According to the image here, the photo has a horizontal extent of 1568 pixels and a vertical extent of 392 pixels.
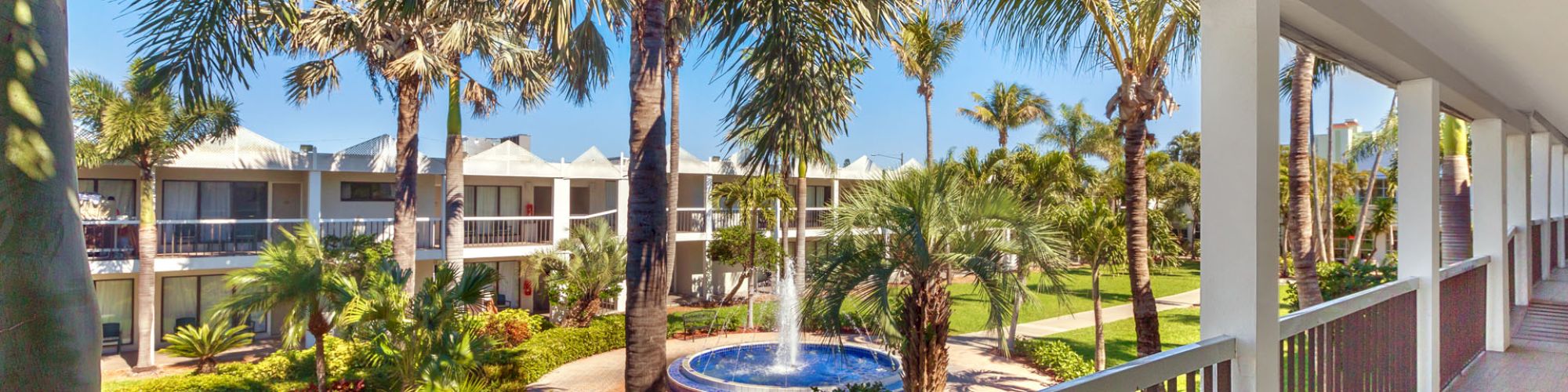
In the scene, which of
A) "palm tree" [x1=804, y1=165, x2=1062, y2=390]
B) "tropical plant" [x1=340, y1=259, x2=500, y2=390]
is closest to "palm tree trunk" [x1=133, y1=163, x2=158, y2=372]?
"tropical plant" [x1=340, y1=259, x2=500, y2=390]

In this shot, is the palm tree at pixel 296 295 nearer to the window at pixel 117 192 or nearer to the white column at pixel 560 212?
the window at pixel 117 192

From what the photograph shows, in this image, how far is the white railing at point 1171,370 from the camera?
1.66m

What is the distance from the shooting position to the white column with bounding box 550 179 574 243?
1711cm

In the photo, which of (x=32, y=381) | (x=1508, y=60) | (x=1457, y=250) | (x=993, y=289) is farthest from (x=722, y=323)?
(x=32, y=381)

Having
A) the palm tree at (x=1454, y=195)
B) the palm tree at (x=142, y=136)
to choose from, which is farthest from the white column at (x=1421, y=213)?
the palm tree at (x=142, y=136)

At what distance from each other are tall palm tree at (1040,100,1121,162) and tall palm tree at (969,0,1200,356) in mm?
28054

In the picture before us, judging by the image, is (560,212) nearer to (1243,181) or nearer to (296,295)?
(296,295)

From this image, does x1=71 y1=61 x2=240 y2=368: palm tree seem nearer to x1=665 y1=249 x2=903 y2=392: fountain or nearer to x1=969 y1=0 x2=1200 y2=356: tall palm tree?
x1=665 y1=249 x2=903 y2=392: fountain

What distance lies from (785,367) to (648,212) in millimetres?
7145

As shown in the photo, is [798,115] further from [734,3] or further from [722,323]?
[722,323]

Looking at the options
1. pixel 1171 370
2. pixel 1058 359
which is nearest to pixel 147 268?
pixel 1058 359

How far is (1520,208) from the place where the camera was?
22.4 feet

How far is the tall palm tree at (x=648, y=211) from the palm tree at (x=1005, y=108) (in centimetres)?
2452

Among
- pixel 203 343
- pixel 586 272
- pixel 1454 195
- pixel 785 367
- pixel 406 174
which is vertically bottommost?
pixel 785 367
